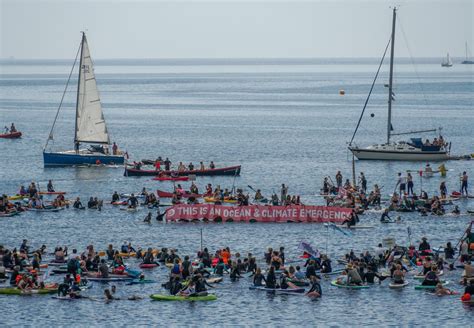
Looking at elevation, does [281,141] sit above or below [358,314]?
above

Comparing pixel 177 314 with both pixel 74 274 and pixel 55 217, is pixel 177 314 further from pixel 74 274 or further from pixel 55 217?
pixel 55 217

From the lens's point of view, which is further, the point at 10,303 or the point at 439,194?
the point at 439,194

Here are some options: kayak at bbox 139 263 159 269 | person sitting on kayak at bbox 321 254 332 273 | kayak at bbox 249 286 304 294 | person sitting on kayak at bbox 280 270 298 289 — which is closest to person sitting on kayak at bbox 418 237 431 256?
person sitting on kayak at bbox 321 254 332 273

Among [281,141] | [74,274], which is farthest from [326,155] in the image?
[74,274]

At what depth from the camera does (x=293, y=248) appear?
65.6m

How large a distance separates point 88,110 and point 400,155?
33793mm

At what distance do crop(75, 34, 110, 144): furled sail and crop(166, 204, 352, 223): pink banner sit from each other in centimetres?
3524

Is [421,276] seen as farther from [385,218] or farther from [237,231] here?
[237,231]

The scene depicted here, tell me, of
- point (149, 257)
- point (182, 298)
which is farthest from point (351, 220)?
point (182, 298)

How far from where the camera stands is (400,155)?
11175cm

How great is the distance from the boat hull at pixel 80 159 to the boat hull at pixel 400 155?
25.7m

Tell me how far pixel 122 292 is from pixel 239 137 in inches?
3987

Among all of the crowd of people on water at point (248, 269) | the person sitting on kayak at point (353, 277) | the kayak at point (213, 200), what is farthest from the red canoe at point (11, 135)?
the person sitting on kayak at point (353, 277)

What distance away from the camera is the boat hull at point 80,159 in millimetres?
108062
